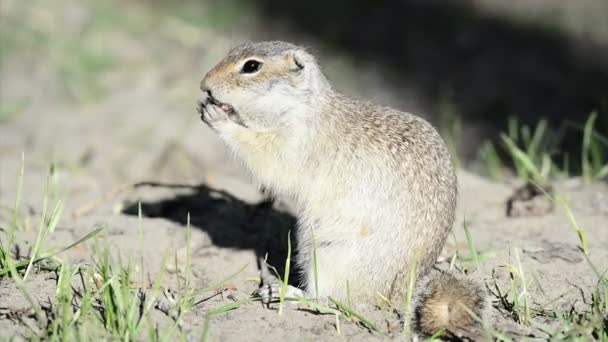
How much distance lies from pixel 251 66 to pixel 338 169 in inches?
23.5

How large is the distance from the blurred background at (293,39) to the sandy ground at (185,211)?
25 millimetres

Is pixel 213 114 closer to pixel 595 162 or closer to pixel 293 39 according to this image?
pixel 595 162

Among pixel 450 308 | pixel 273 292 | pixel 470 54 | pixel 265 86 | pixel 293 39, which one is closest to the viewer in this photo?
pixel 450 308

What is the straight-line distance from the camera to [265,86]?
3.76 metres

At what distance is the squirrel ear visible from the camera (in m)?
3.84

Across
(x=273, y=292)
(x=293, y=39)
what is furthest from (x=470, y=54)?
(x=273, y=292)

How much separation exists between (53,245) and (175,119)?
2.41 meters

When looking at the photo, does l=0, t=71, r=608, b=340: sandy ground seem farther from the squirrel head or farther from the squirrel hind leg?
the squirrel head

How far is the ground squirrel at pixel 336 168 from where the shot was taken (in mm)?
3584

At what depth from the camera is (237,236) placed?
459 centimetres

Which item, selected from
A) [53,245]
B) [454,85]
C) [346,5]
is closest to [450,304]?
[53,245]

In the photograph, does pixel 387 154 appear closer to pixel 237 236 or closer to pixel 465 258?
pixel 465 258

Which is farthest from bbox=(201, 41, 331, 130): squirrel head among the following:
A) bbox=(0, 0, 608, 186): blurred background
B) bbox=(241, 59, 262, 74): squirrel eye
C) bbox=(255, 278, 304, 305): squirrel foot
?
bbox=(0, 0, 608, 186): blurred background

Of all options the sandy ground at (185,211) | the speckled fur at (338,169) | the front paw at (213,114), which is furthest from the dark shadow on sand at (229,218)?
the front paw at (213,114)
